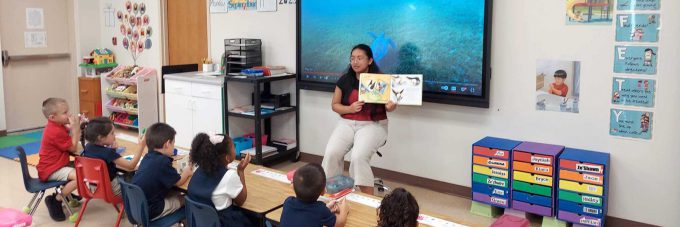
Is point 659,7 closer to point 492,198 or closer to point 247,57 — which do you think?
→ point 492,198

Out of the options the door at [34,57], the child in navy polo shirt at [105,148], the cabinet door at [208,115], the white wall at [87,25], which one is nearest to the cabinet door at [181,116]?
the cabinet door at [208,115]

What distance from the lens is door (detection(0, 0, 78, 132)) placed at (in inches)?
271

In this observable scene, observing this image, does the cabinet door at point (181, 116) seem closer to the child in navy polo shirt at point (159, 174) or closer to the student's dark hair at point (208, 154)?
the child in navy polo shirt at point (159, 174)

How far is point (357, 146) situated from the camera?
167 inches

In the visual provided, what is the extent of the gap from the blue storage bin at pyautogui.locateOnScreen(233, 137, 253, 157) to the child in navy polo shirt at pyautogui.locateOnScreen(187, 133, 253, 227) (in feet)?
8.19

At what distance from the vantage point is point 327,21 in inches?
200

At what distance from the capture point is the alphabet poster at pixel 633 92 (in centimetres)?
370

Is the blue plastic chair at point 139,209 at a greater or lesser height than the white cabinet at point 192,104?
lesser

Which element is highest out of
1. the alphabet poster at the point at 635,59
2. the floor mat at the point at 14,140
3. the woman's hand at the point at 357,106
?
the alphabet poster at the point at 635,59

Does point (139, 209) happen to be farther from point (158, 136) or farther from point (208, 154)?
point (208, 154)

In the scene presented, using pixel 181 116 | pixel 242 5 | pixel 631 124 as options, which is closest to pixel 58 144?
pixel 181 116

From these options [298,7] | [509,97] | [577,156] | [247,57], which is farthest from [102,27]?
[577,156]

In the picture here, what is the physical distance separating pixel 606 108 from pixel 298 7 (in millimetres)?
2637

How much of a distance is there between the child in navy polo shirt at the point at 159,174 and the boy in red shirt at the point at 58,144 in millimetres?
906
